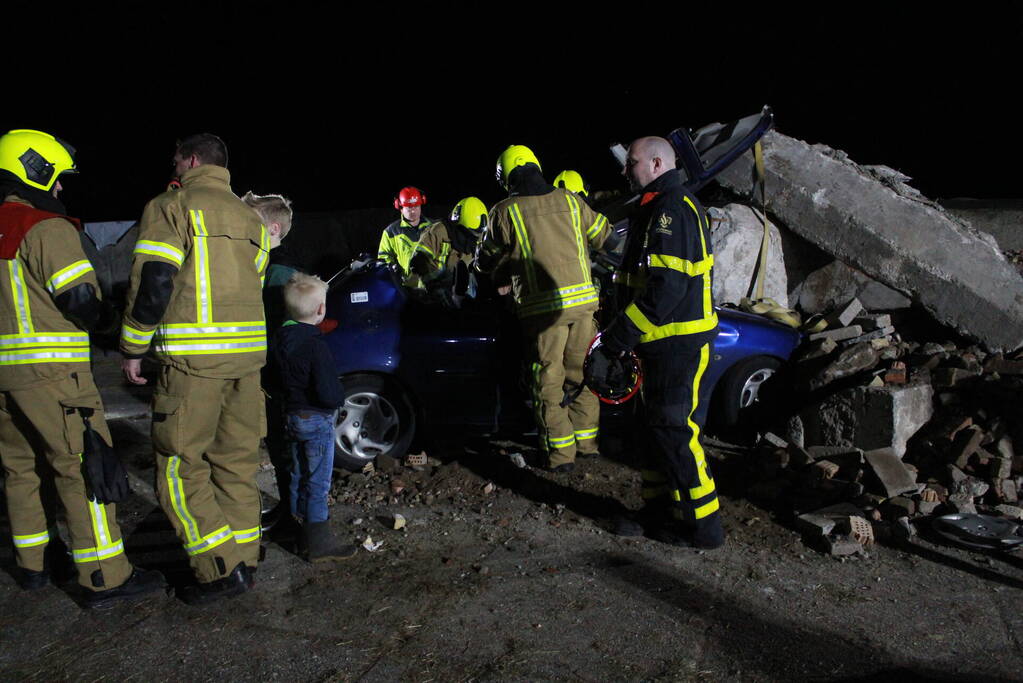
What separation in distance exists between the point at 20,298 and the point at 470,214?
12.6 feet

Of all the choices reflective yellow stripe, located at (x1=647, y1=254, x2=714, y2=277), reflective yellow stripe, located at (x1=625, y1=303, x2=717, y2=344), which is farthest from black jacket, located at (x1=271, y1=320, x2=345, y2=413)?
reflective yellow stripe, located at (x1=647, y1=254, x2=714, y2=277)

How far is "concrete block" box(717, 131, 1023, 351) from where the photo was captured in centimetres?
610

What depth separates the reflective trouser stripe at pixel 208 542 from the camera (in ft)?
12.1

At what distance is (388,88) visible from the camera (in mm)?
19109

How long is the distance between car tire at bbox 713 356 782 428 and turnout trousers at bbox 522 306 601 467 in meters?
0.95

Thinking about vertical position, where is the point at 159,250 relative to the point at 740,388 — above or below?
above

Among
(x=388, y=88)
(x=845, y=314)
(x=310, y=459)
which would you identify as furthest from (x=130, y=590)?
(x=388, y=88)

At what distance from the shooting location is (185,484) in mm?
3668

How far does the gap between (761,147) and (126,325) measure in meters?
5.66

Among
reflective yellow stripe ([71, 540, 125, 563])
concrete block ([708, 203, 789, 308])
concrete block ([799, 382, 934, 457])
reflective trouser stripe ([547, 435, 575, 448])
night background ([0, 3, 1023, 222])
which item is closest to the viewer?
reflective yellow stripe ([71, 540, 125, 563])

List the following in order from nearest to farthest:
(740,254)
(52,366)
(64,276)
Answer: (64,276) → (52,366) → (740,254)

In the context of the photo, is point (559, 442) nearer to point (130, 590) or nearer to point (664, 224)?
point (664, 224)

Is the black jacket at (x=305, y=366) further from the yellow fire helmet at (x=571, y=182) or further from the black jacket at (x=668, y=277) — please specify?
the yellow fire helmet at (x=571, y=182)

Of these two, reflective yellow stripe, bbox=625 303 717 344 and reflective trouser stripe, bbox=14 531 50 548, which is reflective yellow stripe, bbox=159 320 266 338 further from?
reflective yellow stripe, bbox=625 303 717 344
